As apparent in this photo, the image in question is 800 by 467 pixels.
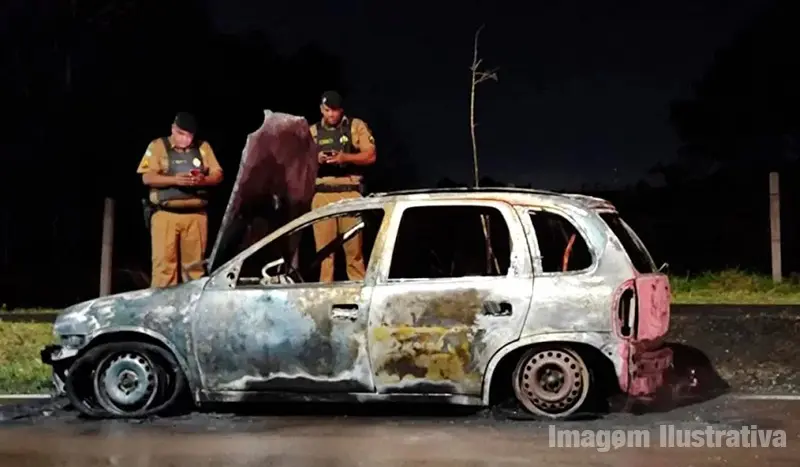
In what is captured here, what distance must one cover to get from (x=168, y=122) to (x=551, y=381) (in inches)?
765

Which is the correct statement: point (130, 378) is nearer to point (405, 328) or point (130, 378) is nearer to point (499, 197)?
point (405, 328)

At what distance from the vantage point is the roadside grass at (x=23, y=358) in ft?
32.9

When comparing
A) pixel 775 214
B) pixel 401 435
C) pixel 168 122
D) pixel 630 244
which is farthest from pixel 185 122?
pixel 168 122

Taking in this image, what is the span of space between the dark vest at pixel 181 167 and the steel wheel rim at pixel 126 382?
8.68 feet

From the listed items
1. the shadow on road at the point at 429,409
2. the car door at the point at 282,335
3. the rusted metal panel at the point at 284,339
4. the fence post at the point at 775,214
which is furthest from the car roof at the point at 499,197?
the fence post at the point at 775,214

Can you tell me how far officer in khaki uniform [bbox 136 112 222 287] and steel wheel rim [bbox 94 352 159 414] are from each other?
2220 mm

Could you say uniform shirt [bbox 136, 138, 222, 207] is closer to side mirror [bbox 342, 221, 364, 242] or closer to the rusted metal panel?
side mirror [bbox 342, 221, 364, 242]

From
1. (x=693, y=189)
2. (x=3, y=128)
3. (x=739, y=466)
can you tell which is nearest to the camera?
(x=739, y=466)

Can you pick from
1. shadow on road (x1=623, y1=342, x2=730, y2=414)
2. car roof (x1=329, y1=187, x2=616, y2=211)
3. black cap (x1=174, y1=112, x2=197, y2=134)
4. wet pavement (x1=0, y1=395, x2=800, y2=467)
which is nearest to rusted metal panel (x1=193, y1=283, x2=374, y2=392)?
wet pavement (x1=0, y1=395, x2=800, y2=467)

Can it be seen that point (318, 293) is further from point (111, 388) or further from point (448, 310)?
point (111, 388)

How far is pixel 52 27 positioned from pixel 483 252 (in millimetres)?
16905

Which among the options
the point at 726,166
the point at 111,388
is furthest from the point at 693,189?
the point at 111,388

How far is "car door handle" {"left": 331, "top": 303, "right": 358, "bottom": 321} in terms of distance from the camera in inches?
324

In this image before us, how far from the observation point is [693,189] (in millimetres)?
19703
